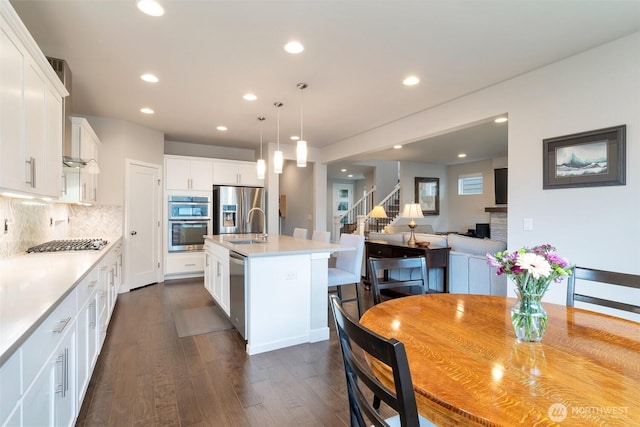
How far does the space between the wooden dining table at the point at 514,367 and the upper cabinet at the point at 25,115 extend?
1988 mm

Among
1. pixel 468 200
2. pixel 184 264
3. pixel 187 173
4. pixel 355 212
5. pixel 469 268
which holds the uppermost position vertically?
pixel 187 173

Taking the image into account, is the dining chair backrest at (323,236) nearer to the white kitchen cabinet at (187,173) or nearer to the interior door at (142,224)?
the white kitchen cabinet at (187,173)

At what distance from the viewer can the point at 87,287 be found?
6.61 ft

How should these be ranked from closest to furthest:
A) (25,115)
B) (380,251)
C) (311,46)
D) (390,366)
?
(390,366) < (25,115) < (311,46) < (380,251)

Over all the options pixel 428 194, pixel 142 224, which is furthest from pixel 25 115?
pixel 428 194

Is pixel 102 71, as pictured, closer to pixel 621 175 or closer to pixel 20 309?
pixel 20 309

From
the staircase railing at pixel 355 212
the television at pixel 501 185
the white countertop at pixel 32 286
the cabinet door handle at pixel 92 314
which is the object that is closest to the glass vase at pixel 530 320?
the white countertop at pixel 32 286

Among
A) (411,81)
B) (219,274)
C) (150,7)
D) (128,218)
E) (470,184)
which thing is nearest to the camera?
(150,7)

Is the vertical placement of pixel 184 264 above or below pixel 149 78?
below

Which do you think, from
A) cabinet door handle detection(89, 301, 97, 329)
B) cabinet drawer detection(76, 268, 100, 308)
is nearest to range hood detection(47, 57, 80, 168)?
cabinet drawer detection(76, 268, 100, 308)

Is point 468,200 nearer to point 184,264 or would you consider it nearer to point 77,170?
point 184,264

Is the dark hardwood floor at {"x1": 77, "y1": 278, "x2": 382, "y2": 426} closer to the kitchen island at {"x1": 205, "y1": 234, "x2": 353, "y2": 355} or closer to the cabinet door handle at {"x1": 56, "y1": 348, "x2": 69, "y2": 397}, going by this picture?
the kitchen island at {"x1": 205, "y1": 234, "x2": 353, "y2": 355}

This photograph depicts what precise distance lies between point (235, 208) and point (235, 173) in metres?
0.72

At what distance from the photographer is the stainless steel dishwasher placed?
9.24 feet
